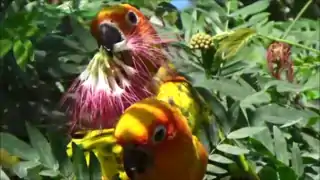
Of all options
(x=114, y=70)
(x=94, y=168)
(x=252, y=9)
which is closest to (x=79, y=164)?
(x=94, y=168)

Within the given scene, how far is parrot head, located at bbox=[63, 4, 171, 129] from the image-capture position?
0.77 meters

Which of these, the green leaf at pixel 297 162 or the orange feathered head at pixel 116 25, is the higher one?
the orange feathered head at pixel 116 25

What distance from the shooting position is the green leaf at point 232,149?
2.66 ft

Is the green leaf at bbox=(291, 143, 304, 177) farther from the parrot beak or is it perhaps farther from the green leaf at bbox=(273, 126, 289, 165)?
the parrot beak

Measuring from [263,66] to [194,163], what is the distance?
11.3 inches

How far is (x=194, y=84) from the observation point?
88 cm

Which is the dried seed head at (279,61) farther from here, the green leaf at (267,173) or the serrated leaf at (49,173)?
the serrated leaf at (49,173)

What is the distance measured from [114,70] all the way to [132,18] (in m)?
0.10

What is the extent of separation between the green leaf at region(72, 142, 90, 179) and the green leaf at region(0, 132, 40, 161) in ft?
0.16

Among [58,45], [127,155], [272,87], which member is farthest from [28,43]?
[272,87]

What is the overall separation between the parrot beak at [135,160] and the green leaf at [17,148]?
90 mm

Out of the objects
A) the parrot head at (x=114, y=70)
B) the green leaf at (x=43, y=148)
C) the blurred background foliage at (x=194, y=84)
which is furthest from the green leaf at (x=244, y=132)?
the green leaf at (x=43, y=148)

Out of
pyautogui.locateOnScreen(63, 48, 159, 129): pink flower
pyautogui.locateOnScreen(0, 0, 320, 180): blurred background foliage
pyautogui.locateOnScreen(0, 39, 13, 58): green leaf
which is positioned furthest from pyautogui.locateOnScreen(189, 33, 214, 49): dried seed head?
pyautogui.locateOnScreen(0, 39, 13, 58): green leaf

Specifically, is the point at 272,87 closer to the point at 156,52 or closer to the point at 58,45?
the point at 156,52
